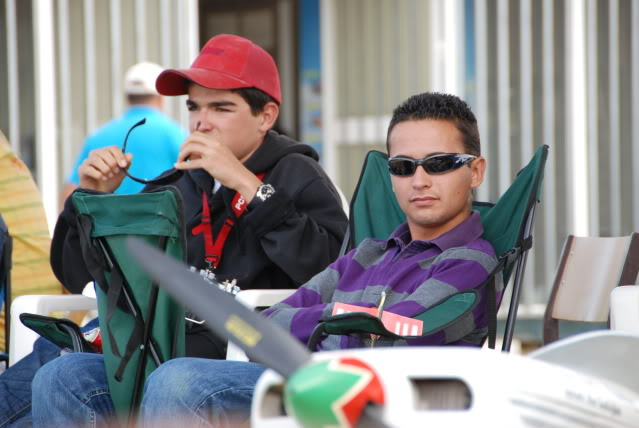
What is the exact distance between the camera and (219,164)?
342 cm

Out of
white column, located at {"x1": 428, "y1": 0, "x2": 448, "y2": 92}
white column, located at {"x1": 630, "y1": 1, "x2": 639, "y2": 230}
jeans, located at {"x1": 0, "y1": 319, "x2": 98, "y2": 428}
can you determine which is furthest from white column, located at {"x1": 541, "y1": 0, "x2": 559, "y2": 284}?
jeans, located at {"x1": 0, "y1": 319, "x2": 98, "y2": 428}

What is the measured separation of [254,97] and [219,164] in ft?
1.33

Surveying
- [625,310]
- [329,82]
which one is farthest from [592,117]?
[625,310]

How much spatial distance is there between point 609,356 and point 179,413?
3.38ft

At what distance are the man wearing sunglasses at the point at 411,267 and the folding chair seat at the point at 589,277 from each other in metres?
0.51

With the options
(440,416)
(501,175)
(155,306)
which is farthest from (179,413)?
(501,175)

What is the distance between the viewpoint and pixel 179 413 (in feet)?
8.38

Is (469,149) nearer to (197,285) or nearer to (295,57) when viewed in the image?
(197,285)

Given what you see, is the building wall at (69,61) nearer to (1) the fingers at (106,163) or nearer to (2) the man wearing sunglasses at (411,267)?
(1) the fingers at (106,163)

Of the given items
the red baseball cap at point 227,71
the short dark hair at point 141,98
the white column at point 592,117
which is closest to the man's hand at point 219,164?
the red baseball cap at point 227,71

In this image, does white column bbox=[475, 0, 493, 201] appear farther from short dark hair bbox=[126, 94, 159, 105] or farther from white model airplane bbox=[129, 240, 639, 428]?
white model airplane bbox=[129, 240, 639, 428]

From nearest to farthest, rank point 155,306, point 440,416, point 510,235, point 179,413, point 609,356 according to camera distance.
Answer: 1. point 440,416
2. point 609,356
3. point 179,413
4. point 155,306
5. point 510,235

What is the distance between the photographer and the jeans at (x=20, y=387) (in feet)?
10.6

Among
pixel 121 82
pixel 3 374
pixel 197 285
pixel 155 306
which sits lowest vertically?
pixel 3 374
